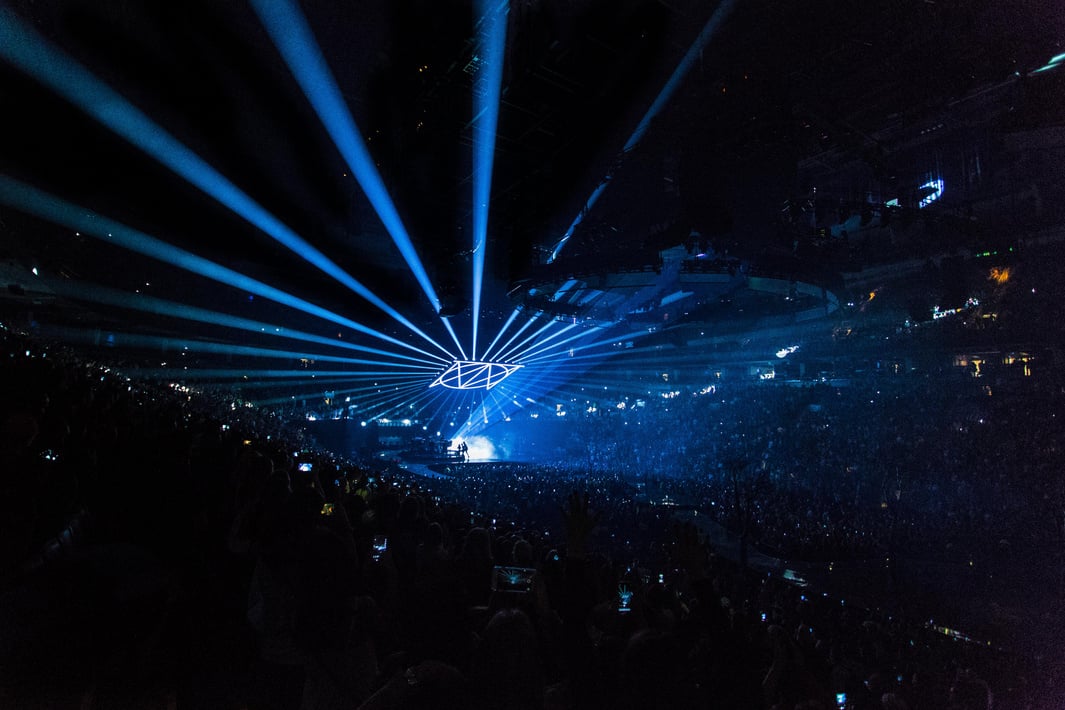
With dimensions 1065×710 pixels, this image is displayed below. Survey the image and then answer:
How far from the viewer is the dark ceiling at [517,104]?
6785 mm

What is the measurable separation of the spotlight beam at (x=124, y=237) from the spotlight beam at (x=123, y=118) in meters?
2.10

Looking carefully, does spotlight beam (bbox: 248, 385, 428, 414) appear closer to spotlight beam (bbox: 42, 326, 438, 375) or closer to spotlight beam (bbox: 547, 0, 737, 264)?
spotlight beam (bbox: 42, 326, 438, 375)

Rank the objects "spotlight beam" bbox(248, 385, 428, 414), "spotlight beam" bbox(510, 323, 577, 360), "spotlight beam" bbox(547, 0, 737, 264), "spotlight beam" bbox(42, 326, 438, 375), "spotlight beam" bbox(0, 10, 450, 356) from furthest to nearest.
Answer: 1. "spotlight beam" bbox(248, 385, 428, 414)
2. "spotlight beam" bbox(510, 323, 577, 360)
3. "spotlight beam" bbox(42, 326, 438, 375)
4. "spotlight beam" bbox(547, 0, 737, 264)
5. "spotlight beam" bbox(0, 10, 450, 356)

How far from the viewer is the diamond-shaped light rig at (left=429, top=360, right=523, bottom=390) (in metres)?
26.7

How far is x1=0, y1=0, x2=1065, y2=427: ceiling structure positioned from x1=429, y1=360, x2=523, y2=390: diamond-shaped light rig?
14138mm

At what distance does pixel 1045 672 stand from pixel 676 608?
620 cm

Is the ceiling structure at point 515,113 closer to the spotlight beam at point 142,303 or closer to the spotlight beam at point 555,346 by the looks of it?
the spotlight beam at point 142,303

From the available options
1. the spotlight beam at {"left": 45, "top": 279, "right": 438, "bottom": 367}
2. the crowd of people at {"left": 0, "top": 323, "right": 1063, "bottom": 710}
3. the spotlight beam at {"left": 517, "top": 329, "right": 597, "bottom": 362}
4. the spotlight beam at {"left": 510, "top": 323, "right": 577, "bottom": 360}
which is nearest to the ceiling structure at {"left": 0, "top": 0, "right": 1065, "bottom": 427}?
the spotlight beam at {"left": 45, "top": 279, "right": 438, "bottom": 367}

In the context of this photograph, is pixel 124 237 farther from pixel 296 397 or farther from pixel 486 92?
pixel 296 397

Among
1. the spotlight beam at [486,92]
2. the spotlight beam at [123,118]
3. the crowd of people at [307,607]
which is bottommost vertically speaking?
the crowd of people at [307,607]

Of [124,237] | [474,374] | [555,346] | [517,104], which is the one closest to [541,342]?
[555,346]

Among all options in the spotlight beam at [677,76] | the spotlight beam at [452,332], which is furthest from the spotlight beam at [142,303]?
the spotlight beam at [677,76]

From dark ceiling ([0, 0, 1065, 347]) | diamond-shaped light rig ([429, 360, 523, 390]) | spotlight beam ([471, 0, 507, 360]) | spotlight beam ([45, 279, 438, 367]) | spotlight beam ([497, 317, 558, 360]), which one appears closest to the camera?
spotlight beam ([471, 0, 507, 360])

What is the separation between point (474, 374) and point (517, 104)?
2295 centimetres
